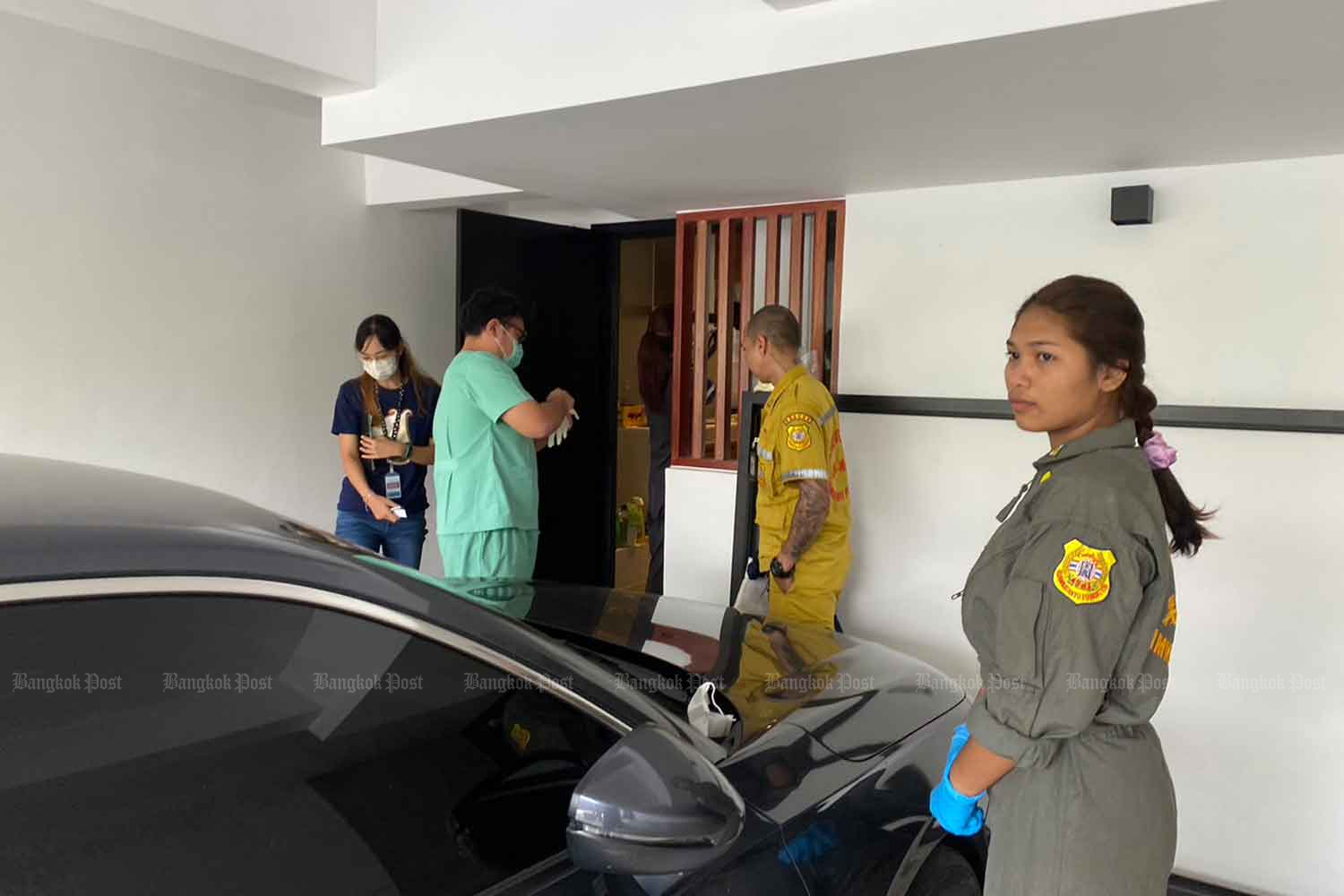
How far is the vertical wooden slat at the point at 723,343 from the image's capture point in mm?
3879

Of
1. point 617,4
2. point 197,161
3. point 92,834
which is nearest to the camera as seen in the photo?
point 92,834

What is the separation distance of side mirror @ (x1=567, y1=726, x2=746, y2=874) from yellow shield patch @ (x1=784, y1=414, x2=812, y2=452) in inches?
70.3

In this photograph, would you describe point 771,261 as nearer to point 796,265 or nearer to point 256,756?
point 796,265

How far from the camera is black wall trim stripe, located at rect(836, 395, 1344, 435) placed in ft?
8.55

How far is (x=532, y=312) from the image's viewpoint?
4969 millimetres

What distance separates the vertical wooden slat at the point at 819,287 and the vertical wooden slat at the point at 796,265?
2.2 inches

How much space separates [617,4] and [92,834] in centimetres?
215

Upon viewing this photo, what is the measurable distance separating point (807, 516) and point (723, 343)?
1.25 metres

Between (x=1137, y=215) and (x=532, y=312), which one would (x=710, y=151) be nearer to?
(x=1137, y=215)

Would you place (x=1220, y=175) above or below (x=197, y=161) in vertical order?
below

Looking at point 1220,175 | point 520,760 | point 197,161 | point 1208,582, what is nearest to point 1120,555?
point 520,760

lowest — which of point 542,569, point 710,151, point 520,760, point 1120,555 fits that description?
point 542,569

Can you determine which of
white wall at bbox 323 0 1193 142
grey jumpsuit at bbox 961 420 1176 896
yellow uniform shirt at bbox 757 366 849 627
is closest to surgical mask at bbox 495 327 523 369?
white wall at bbox 323 0 1193 142

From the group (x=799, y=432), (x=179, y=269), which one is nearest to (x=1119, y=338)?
(x=799, y=432)
